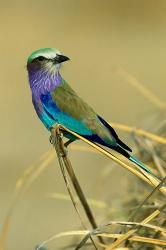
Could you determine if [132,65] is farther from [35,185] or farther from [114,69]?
[114,69]

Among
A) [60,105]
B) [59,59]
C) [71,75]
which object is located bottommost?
[60,105]

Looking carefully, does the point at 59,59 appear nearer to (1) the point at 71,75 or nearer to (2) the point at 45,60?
(2) the point at 45,60

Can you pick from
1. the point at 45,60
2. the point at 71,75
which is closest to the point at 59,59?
the point at 45,60

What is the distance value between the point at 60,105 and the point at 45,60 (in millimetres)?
190

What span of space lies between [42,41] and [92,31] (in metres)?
1.43

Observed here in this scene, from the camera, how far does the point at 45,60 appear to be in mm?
3102

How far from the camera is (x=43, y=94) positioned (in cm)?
308

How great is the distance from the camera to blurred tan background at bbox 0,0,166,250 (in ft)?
19.4

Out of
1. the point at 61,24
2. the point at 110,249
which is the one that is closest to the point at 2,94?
the point at 61,24

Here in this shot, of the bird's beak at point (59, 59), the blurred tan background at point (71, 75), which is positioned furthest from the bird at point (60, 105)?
the blurred tan background at point (71, 75)

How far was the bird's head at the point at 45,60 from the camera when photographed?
307 cm

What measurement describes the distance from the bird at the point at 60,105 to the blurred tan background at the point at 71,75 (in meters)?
0.66

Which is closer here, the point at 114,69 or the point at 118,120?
the point at 114,69

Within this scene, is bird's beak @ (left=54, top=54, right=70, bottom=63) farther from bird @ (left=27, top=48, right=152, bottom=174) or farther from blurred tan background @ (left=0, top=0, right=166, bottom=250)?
blurred tan background @ (left=0, top=0, right=166, bottom=250)
